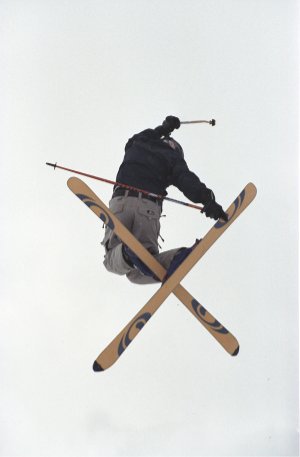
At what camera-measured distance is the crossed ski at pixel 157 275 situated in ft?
18.4

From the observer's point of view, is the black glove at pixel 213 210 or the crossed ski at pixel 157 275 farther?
the black glove at pixel 213 210

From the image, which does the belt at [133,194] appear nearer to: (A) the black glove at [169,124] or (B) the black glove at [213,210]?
(B) the black glove at [213,210]

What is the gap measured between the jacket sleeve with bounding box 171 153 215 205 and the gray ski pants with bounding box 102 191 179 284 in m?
0.42

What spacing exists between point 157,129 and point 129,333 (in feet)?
Answer: 8.14

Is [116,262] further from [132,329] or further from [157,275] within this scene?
[132,329]

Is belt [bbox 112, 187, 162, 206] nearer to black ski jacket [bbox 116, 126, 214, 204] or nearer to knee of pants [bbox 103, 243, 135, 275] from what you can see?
black ski jacket [bbox 116, 126, 214, 204]

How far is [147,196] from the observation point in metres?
6.12

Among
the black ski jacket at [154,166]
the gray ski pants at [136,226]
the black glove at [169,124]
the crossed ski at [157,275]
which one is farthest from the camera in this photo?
the black glove at [169,124]

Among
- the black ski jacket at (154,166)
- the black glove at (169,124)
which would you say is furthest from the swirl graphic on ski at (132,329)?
the black glove at (169,124)

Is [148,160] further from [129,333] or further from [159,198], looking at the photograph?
[129,333]

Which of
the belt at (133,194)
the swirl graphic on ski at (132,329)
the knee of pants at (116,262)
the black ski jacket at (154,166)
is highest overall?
the black ski jacket at (154,166)

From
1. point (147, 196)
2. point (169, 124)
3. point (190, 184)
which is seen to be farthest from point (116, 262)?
point (169, 124)

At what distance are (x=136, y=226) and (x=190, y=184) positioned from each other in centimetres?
78

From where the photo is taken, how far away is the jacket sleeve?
571 centimetres
